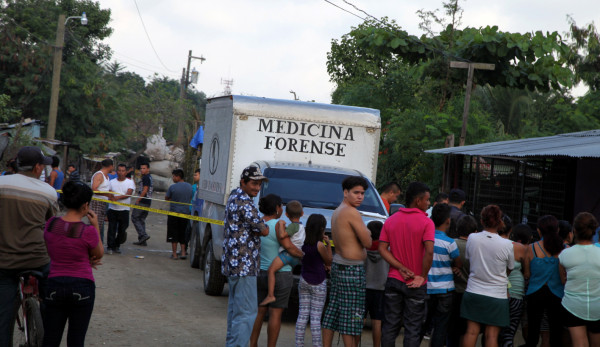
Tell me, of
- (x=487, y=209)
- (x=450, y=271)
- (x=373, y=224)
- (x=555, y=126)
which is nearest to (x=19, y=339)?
(x=373, y=224)

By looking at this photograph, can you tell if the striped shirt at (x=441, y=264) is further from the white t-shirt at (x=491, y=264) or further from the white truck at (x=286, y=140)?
the white truck at (x=286, y=140)

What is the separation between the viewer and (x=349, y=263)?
6.98m

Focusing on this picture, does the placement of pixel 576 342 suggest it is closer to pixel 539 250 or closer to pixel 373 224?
pixel 539 250

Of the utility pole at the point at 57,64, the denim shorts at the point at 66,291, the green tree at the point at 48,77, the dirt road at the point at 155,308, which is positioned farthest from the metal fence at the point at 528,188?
the green tree at the point at 48,77

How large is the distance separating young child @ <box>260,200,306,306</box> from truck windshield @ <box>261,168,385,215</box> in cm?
226

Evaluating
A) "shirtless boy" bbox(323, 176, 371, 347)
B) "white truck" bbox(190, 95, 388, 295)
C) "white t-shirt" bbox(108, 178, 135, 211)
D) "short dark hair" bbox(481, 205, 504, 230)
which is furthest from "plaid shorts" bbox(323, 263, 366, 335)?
"white t-shirt" bbox(108, 178, 135, 211)

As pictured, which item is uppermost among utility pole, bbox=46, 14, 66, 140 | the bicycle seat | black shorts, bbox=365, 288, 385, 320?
utility pole, bbox=46, 14, 66, 140

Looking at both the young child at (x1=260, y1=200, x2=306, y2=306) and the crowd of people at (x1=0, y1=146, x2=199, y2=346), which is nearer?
the crowd of people at (x1=0, y1=146, x2=199, y2=346)

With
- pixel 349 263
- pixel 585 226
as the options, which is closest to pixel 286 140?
pixel 349 263

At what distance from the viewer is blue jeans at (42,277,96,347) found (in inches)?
210

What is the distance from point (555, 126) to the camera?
2798 cm

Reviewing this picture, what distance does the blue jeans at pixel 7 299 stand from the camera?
5.95m

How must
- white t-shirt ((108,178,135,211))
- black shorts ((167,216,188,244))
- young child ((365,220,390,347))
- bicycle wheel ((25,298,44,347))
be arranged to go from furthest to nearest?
black shorts ((167,216,188,244)), white t-shirt ((108,178,135,211)), young child ((365,220,390,347)), bicycle wheel ((25,298,44,347))

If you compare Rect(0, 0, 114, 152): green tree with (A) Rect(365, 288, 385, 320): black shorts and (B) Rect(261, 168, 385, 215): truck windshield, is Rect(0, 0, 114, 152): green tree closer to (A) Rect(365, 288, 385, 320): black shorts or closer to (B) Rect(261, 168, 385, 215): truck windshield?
(B) Rect(261, 168, 385, 215): truck windshield
